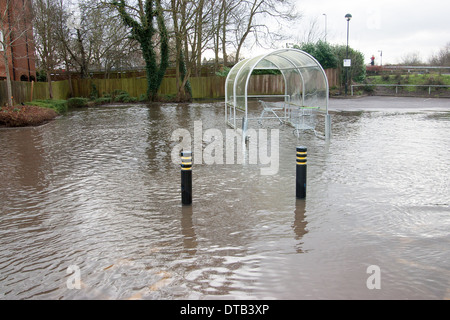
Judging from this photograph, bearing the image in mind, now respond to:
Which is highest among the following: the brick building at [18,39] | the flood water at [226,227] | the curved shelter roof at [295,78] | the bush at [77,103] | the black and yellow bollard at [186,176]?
the brick building at [18,39]

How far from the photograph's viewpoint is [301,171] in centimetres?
700

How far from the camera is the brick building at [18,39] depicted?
2168cm

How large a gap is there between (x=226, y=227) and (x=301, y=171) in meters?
1.74

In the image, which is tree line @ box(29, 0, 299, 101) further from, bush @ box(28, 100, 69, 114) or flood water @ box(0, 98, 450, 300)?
flood water @ box(0, 98, 450, 300)

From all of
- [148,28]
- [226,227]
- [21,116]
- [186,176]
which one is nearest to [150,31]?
[148,28]

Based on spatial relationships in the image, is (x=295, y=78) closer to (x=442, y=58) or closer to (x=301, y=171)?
(x=301, y=171)

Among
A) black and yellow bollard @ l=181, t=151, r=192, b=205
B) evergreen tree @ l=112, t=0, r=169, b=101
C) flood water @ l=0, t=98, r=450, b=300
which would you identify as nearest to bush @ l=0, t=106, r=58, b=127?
flood water @ l=0, t=98, r=450, b=300

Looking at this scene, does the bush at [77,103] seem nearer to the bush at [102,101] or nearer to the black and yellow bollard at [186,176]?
the bush at [102,101]

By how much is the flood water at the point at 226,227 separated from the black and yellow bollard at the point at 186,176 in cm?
15

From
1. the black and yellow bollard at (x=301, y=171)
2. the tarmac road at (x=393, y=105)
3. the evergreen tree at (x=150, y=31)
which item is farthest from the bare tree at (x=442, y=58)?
the black and yellow bollard at (x=301, y=171)

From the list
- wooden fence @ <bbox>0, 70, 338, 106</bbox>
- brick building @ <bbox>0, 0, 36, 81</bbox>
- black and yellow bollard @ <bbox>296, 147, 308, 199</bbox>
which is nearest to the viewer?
black and yellow bollard @ <bbox>296, 147, 308, 199</bbox>

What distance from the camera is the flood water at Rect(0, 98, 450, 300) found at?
14.3ft

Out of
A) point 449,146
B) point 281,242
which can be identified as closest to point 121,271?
point 281,242

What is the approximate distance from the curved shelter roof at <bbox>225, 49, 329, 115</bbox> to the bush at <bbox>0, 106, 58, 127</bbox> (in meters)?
7.67
